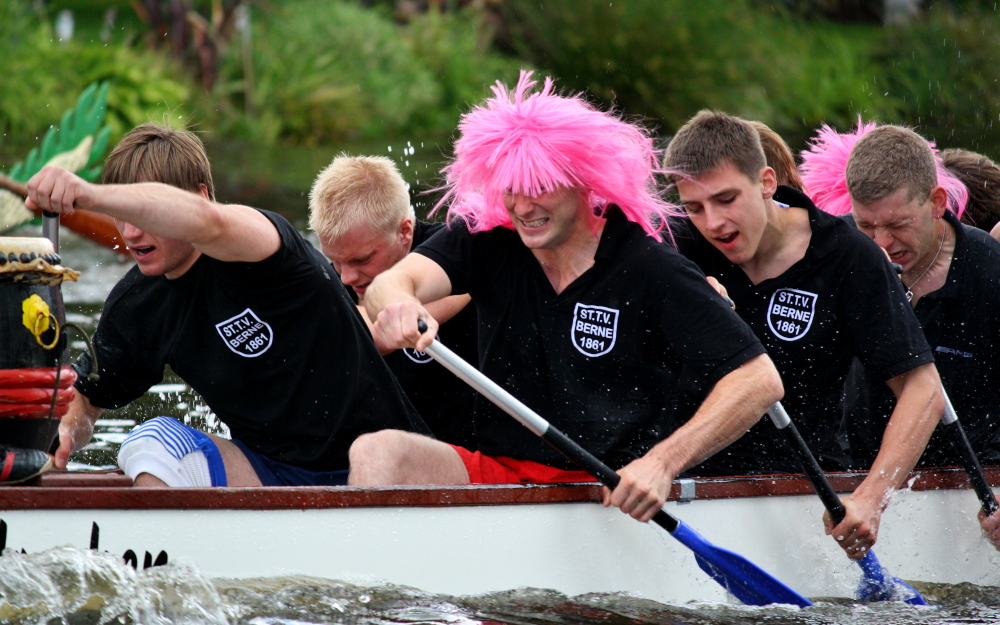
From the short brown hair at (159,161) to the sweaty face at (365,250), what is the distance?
569 mm

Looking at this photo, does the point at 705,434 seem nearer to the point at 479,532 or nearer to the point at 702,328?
the point at 702,328

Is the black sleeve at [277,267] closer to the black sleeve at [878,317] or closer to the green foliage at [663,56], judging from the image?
the black sleeve at [878,317]

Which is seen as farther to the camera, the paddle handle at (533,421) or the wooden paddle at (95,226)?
the wooden paddle at (95,226)

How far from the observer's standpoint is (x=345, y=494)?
3.30 metres

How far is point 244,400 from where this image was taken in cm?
374

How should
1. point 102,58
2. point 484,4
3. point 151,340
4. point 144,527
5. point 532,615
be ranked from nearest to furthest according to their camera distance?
point 144,527
point 532,615
point 151,340
point 102,58
point 484,4

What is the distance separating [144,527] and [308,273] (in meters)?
0.85

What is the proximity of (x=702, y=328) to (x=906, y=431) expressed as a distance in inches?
30.8

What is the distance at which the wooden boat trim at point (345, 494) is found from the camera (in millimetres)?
3170

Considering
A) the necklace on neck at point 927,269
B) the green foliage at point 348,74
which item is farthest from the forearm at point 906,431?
the green foliage at point 348,74

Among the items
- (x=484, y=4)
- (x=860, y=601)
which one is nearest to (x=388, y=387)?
(x=860, y=601)

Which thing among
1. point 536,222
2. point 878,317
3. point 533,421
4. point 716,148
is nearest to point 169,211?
point 536,222

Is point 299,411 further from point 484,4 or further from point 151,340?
point 484,4

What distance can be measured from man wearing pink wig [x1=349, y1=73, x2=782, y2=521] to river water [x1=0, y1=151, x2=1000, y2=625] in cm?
35
